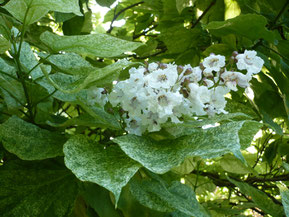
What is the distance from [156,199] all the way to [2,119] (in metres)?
0.37

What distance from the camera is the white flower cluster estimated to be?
1.61 ft

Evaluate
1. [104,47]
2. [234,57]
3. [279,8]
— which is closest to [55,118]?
[104,47]

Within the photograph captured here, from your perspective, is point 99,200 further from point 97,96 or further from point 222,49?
point 222,49

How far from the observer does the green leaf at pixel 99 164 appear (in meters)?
0.38

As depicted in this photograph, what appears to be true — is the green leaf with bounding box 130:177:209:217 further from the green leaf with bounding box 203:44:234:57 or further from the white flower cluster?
the green leaf with bounding box 203:44:234:57

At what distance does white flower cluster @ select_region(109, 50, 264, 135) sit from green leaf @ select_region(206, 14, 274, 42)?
0.56 feet

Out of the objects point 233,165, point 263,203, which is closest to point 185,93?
point 263,203

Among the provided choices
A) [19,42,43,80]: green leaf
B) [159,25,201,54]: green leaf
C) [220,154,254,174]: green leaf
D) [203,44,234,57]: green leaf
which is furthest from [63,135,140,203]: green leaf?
[220,154,254,174]: green leaf

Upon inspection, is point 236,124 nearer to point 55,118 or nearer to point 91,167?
point 91,167

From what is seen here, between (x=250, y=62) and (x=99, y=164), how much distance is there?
332mm

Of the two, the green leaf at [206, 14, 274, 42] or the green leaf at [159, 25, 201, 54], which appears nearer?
the green leaf at [206, 14, 274, 42]

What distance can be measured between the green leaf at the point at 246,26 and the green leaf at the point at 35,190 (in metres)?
0.42

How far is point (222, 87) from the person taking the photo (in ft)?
1.83

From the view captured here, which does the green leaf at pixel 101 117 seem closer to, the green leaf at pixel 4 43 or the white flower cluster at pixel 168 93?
the white flower cluster at pixel 168 93
